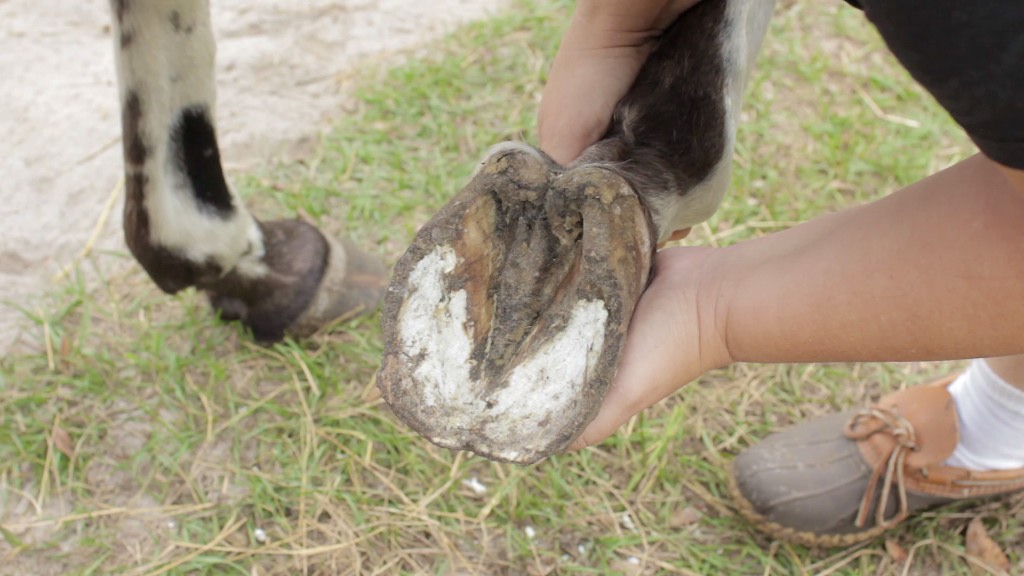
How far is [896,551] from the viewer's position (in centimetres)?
166

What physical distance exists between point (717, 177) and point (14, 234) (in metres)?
1.56

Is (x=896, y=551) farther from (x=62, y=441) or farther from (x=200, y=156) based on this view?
(x=62, y=441)

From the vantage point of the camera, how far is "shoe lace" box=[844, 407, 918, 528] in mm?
1632

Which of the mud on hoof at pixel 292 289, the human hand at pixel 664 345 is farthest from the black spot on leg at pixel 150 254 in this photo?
the human hand at pixel 664 345

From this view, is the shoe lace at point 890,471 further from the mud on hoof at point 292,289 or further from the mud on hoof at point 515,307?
the mud on hoof at point 292,289

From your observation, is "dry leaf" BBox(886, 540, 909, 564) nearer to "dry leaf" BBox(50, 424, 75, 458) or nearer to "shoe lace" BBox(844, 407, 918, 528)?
"shoe lace" BBox(844, 407, 918, 528)

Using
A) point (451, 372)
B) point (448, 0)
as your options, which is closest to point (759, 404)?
point (451, 372)

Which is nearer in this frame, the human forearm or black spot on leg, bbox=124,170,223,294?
the human forearm

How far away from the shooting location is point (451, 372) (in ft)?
3.26

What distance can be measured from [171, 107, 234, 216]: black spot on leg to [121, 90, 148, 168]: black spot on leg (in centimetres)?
5

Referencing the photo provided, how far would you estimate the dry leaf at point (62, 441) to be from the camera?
170cm

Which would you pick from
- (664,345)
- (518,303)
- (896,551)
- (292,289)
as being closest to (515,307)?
(518,303)

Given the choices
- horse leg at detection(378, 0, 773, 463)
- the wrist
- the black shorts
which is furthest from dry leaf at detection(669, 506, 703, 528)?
the black shorts

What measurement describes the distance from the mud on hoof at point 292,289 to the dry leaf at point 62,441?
1.17 ft
